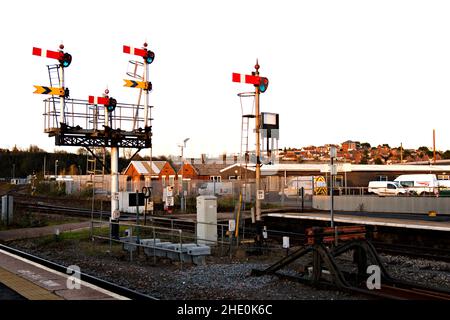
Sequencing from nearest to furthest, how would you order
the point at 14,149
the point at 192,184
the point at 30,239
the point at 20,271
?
the point at 20,271 < the point at 30,239 < the point at 192,184 < the point at 14,149

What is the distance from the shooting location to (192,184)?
41.7 m

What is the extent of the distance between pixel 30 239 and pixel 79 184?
33.7 metres

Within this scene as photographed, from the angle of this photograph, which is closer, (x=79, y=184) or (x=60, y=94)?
(x=60, y=94)

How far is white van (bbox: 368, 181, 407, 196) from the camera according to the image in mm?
42987

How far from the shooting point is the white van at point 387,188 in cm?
4299

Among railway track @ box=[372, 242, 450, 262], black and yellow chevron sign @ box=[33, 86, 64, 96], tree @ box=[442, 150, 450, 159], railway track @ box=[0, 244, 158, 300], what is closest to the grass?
black and yellow chevron sign @ box=[33, 86, 64, 96]

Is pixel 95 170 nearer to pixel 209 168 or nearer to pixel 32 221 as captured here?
pixel 32 221

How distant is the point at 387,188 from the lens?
1729 inches

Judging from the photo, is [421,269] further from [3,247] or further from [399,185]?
[399,185]

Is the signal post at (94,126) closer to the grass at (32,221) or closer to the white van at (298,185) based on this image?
the grass at (32,221)

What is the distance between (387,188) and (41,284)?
37.5m

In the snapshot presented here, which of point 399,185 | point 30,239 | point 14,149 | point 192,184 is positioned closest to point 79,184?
point 192,184

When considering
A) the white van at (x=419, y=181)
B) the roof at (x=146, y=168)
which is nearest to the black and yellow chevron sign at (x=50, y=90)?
the white van at (x=419, y=181)
